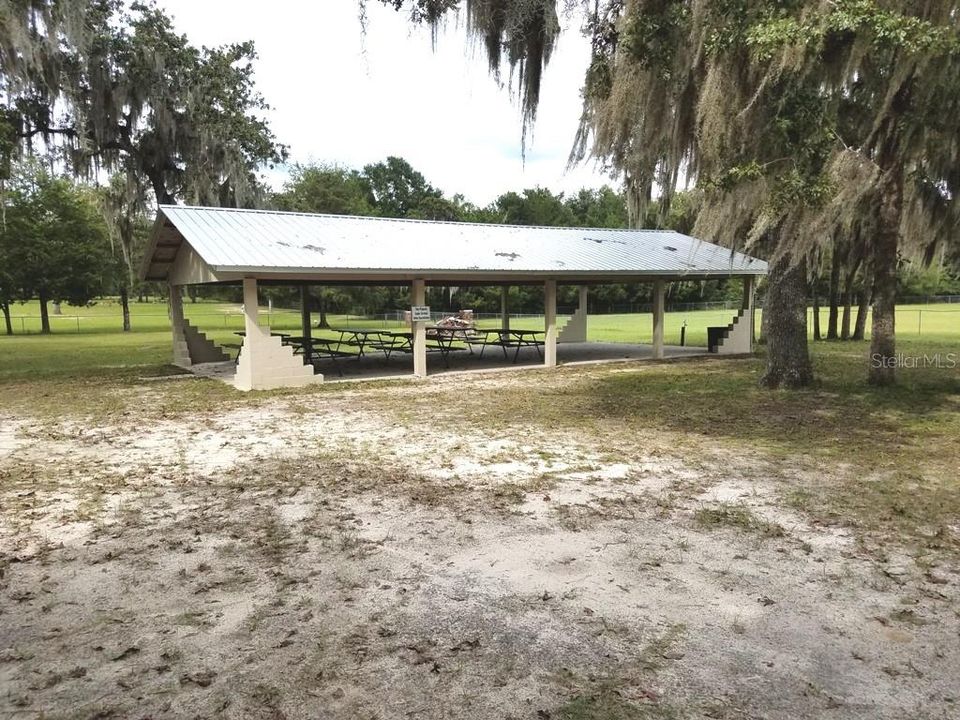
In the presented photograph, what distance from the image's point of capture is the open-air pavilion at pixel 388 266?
11359mm

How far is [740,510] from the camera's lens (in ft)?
15.5

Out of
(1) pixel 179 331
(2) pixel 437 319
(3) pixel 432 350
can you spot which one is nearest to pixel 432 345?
(3) pixel 432 350

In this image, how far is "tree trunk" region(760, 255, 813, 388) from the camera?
983cm

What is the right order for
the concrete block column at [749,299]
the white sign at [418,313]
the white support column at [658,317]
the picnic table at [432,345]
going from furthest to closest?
the concrete block column at [749,299] → the white support column at [658,317] → the picnic table at [432,345] → the white sign at [418,313]

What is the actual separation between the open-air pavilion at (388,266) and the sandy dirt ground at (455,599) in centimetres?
567

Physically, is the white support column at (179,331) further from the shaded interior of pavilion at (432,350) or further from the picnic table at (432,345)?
the picnic table at (432,345)

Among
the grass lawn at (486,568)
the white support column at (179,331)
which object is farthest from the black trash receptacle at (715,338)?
the white support column at (179,331)

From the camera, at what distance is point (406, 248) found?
44.6 feet

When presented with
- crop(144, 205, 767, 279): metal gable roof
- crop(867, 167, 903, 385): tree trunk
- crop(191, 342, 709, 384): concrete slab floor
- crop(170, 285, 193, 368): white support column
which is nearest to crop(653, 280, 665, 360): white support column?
crop(191, 342, 709, 384): concrete slab floor

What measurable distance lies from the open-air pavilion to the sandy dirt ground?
18.6 ft

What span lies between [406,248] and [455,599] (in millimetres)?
10905

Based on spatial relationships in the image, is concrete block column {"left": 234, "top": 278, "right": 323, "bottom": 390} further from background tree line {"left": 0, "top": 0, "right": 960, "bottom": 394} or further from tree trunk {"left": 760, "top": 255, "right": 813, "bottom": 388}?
tree trunk {"left": 760, "top": 255, "right": 813, "bottom": 388}

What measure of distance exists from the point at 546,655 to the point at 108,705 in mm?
1763

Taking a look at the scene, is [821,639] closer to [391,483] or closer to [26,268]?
[391,483]
